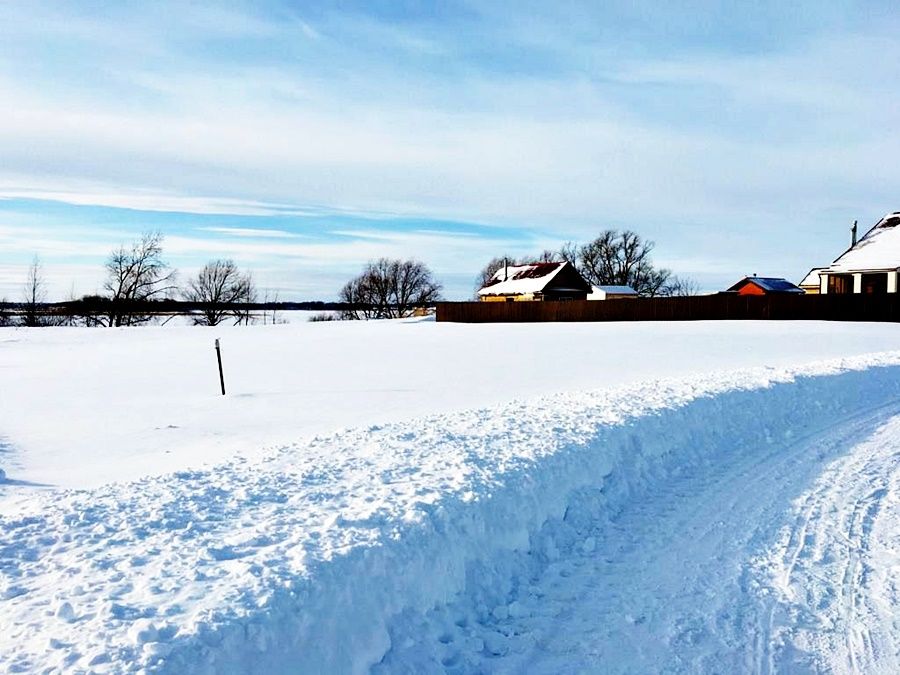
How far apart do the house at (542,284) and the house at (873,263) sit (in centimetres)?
2113

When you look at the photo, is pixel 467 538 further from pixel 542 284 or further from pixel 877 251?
pixel 542 284

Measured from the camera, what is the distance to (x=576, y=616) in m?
4.56

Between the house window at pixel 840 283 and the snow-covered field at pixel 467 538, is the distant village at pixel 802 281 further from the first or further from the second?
the snow-covered field at pixel 467 538

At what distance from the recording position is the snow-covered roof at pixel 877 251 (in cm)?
3856

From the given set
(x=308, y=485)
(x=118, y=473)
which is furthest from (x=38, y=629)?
(x=118, y=473)

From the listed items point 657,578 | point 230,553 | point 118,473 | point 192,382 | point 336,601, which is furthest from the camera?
point 192,382

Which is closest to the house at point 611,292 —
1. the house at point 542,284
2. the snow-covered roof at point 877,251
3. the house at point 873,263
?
the house at point 542,284

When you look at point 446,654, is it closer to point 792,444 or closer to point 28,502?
point 28,502

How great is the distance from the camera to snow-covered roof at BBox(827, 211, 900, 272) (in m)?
38.6

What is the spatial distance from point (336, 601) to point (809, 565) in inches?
141

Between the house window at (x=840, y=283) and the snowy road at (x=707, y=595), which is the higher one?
the house window at (x=840, y=283)

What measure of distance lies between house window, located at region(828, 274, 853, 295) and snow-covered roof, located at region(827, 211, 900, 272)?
48.9 inches

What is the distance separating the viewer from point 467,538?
16.6 ft

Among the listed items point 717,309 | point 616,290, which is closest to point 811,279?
point 616,290
